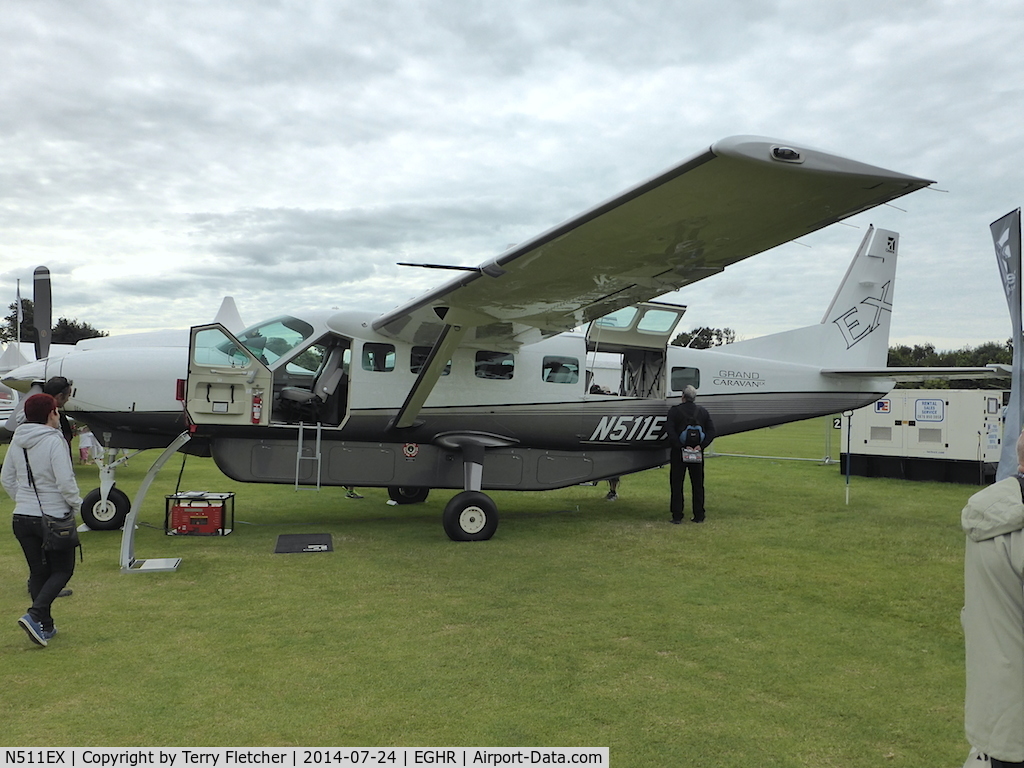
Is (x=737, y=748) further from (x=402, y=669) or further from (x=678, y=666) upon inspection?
(x=402, y=669)

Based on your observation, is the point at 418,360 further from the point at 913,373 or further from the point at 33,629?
the point at 913,373

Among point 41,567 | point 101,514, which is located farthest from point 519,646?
point 101,514

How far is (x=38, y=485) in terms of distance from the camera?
4.65 m

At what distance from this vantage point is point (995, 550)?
2.16 metres

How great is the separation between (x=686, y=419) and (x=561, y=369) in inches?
75.0

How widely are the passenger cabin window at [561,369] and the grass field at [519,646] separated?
6.82 ft

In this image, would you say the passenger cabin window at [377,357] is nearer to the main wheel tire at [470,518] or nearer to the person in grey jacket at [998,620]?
the main wheel tire at [470,518]

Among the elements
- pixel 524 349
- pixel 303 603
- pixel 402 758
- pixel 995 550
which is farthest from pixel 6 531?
pixel 995 550

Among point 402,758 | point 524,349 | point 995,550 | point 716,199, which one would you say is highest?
point 716,199

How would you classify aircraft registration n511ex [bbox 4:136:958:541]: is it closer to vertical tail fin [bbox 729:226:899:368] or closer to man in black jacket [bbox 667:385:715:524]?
vertical tail fin [bbox 729:226:899:368]

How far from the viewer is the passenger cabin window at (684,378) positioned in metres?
10.4

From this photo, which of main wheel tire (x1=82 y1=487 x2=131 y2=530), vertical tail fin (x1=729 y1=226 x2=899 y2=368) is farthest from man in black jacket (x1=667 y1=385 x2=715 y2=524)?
main wheel tire (x1=82 y1=487 x2=131 y2=530)

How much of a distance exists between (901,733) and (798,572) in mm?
3522

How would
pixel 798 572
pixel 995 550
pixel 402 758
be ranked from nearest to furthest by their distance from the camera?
pixel 995 550, pixel 402 758, pixel 798 572
